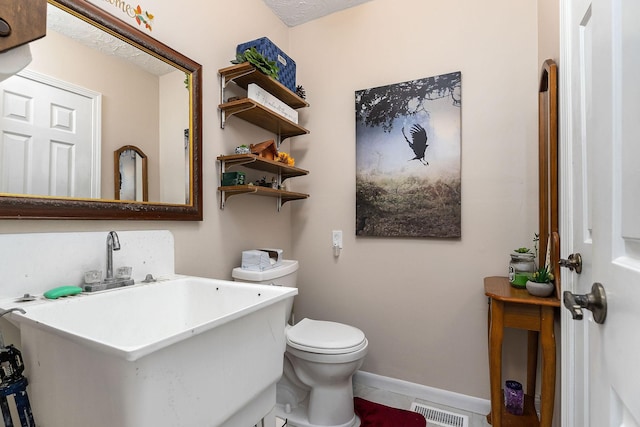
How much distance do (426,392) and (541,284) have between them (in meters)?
0.98

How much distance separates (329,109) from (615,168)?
5.87ft

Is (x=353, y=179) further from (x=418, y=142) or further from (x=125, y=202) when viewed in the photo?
(x=125, y=202)

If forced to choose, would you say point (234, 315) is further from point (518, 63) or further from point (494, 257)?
point (518, 63)

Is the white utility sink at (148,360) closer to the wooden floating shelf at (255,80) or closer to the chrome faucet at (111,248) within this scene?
the chrome faucet at (111,248)

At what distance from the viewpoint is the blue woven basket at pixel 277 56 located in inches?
65.6

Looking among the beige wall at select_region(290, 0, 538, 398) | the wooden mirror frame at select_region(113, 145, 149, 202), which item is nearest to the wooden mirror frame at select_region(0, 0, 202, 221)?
the wooden mirror frame at select_region(113, 145, 149, 202)

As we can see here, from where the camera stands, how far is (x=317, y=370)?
1.50 m

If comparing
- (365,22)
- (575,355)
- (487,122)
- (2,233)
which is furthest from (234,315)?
(365,22)

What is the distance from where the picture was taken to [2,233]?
891 millimetres

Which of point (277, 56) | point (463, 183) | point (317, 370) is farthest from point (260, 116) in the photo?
point (317, 370)

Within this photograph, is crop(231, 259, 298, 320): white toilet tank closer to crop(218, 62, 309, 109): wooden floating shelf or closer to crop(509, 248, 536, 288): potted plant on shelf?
crop(218, 62, 309, 109): wooden floating shelf

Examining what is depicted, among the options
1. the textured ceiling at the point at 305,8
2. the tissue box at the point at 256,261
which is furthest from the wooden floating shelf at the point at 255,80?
the tissue box at the point at 256,261

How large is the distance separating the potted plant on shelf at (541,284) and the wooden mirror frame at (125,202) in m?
1.50

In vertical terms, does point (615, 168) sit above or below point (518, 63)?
below
